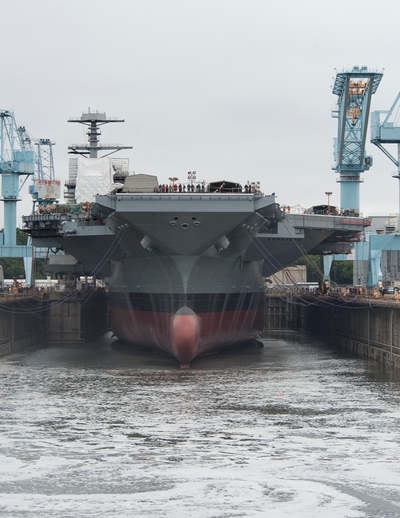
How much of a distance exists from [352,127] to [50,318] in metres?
28.4

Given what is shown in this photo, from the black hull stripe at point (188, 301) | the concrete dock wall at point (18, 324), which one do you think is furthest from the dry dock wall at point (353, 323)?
the concrete dock wall at point (18, 324)

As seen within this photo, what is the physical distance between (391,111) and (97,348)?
95.5 feet

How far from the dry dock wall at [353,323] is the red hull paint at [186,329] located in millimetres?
4769

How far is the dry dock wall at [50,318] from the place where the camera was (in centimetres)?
2895

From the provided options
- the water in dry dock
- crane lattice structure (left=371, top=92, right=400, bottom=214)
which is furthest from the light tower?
the water in dry dock

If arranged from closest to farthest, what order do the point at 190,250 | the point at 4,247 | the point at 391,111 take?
the point at 190,250 → the point at 391,111 → the point at 4,247

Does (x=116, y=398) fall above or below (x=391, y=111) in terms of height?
below

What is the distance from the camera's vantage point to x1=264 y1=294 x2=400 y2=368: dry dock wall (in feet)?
76.3

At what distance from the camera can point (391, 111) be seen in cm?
4484

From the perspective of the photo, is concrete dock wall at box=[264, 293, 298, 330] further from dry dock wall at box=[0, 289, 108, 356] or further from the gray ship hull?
the gray ship hull

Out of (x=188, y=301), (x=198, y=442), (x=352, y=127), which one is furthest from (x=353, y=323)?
(x=352, y=127)

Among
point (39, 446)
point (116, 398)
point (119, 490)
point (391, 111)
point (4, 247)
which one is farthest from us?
point (4, 247)

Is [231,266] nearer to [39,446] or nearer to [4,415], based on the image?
→ [4,415]

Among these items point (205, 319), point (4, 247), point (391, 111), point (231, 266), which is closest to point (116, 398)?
point (205, 319)
